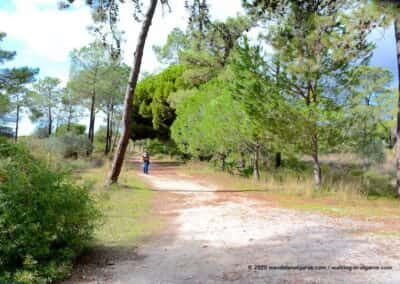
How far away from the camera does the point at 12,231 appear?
4.20 meters

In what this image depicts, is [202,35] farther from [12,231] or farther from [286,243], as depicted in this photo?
[12,231]

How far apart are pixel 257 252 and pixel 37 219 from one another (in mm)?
3067

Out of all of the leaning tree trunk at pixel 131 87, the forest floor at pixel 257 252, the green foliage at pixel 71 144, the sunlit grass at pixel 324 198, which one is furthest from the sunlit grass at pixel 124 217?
the green foliage at pixel 71 144

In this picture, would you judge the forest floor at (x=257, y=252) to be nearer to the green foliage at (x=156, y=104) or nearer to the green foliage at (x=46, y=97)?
the green foliage at (x=156, y=104)

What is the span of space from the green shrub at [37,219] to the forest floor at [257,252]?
38 centimetres

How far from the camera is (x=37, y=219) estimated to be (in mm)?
4562

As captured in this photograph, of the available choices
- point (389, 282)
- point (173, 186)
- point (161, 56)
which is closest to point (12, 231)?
point (389, 282)

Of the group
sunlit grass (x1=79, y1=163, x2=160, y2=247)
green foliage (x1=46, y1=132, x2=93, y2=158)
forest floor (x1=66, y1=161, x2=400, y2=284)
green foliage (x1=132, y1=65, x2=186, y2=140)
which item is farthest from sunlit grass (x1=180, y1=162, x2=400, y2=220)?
green foliage (x1=132, y1=65, x2=186, y2=140)

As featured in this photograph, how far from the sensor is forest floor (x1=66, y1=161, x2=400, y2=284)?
434 centimetres

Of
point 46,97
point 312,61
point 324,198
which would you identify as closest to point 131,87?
point 312,61

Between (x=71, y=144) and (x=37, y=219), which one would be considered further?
(x=71, y=144)

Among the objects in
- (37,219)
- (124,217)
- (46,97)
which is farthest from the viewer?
(46,97)

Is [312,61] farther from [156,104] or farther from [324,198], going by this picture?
[156,104]

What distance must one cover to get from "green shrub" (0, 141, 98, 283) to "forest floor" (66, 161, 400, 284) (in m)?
0.38
